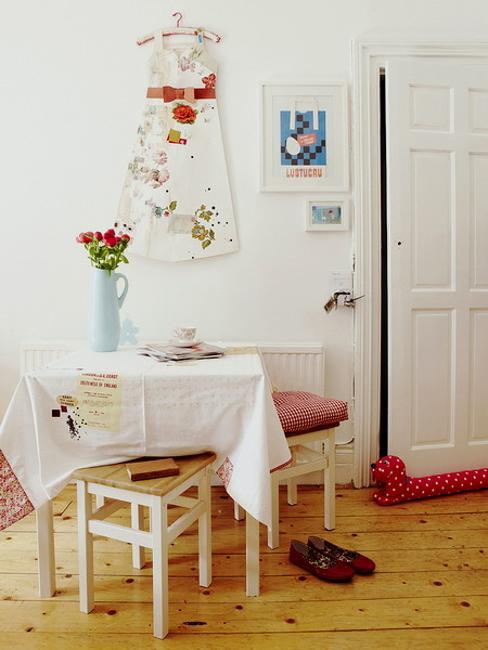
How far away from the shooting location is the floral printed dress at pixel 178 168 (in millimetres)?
2670

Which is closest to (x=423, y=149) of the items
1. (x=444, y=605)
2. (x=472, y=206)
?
(x=472, y=206)

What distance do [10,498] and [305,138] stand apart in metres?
1.95

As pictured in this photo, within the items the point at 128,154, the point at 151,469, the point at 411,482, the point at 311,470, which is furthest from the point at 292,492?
the point at 128,154

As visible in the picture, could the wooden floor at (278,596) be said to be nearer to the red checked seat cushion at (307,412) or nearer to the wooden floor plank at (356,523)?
the wooden floor plank at (356,523)

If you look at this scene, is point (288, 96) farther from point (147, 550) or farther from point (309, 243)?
point (147, 550)

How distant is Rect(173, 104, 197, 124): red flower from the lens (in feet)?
8.78

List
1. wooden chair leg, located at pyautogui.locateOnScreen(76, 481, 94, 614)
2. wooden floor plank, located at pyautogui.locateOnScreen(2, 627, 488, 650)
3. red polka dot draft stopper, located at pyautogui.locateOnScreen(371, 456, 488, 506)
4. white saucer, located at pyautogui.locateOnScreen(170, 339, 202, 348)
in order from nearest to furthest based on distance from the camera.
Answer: wooden floor plank, located at pyautogui.locateOnScreen(2, 627, 488, 650), wooden chair leg, located at pyautogui.locateOnScreen(76, 481, 94, 614), white saucer, located at pyautogui.locateOnScreen(170, 339, 202, 348), red polka dot draft stopper, located at pyautogui.locateOnScreen(371, 456, 488, 506)

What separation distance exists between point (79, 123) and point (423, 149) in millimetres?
1616

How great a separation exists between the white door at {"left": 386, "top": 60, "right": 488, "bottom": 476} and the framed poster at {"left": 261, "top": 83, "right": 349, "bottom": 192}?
0.24 m

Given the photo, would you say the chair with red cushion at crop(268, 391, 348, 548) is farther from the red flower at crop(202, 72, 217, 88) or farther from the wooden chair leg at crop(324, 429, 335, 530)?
the red flower at crop(202, 72, 217, 88)

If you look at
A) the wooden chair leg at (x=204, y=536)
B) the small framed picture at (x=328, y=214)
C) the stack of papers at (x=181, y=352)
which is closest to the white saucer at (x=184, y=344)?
the stack of papers at (x=181, y=352)

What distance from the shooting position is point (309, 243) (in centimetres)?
276

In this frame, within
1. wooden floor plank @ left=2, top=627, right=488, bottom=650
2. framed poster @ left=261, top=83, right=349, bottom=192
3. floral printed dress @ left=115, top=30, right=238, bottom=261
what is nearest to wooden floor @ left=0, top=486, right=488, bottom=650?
wooden floor plank @ left=2, top=627, right=488, bottom=650

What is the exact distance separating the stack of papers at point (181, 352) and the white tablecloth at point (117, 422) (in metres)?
0.18
